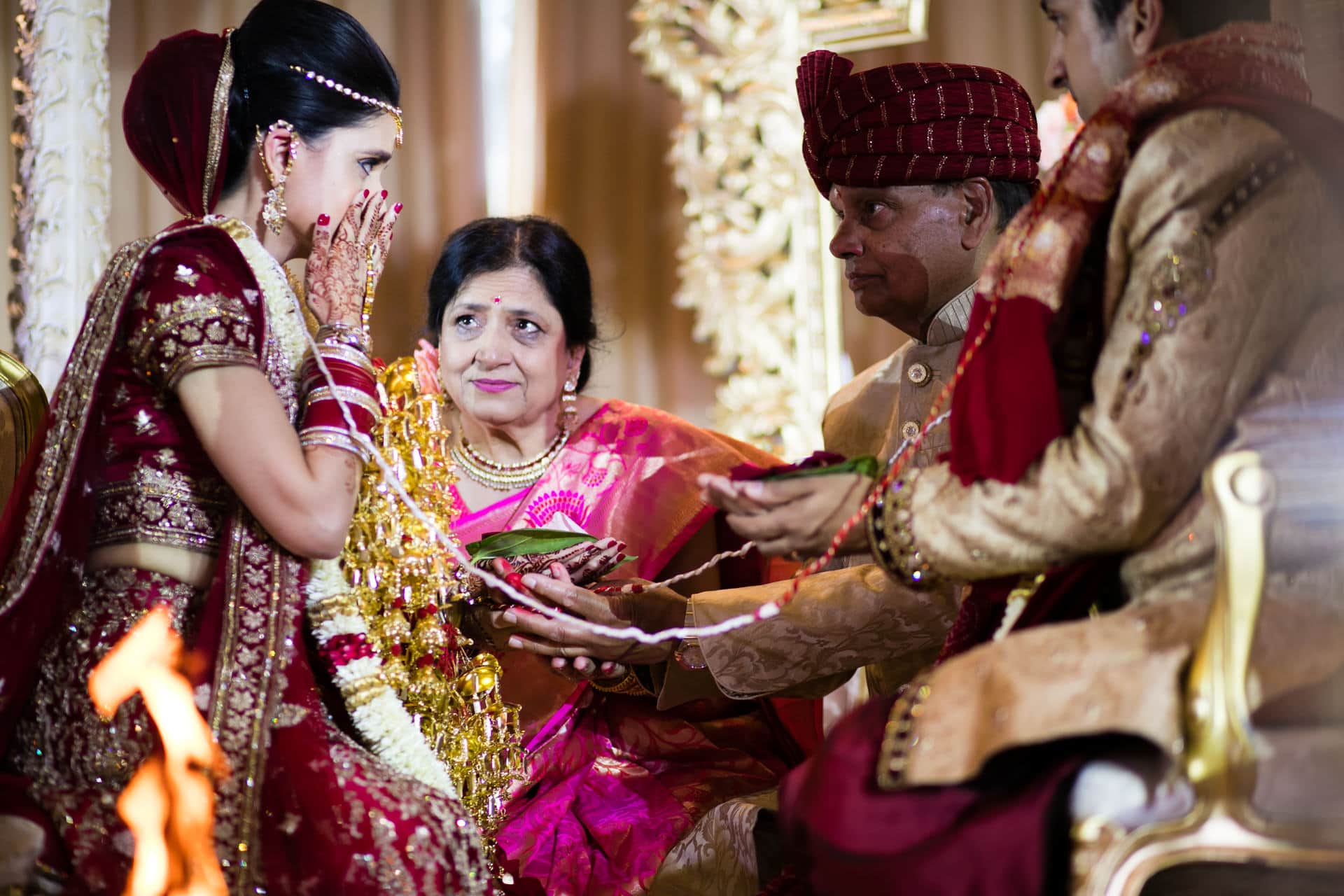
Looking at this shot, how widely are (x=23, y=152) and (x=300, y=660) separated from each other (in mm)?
2498

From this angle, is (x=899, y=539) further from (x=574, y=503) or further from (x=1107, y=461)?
(x=574, y=503)

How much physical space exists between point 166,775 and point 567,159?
2.42 meters

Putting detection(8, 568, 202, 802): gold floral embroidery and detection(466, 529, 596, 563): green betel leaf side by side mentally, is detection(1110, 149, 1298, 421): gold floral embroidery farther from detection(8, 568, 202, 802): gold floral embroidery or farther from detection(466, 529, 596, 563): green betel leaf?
detection(8, 568, 202, 802): gold floral embroidery

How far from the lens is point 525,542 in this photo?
7.79 ft

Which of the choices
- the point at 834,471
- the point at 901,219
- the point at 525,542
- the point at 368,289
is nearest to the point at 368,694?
the point at 525,542

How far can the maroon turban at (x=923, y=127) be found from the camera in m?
2.50

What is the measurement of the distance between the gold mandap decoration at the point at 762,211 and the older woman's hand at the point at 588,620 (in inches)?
42.4

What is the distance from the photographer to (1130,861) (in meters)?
1.28

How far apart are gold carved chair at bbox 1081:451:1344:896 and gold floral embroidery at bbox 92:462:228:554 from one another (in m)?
1.27

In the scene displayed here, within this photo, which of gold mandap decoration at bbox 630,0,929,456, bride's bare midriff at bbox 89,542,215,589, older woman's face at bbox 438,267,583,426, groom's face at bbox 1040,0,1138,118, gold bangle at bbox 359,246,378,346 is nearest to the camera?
groom's face at bbox 1040,0,1138,118

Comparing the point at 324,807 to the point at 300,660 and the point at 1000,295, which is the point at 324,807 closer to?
the point at 300,660

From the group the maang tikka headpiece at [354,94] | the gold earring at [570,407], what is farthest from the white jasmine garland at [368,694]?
the gold earring at [570,407]

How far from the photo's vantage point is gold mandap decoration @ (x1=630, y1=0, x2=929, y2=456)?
349cm

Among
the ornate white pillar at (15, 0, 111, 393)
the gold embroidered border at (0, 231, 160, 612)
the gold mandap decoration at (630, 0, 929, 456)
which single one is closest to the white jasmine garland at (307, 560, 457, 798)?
the gold embroidered border at (0, 231, 160, 612)
